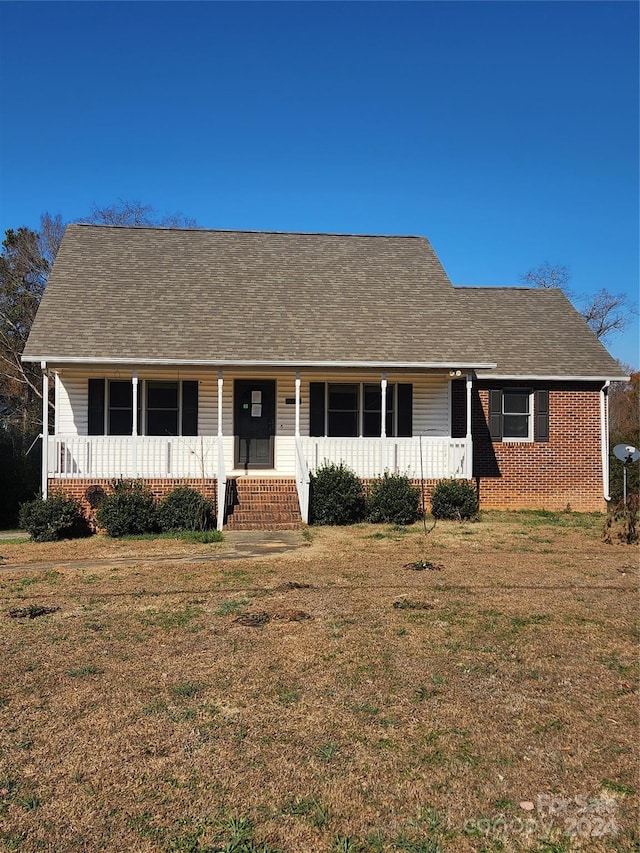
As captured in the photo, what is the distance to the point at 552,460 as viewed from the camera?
16.7m

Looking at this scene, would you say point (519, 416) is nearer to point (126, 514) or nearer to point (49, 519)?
point (126, 514)

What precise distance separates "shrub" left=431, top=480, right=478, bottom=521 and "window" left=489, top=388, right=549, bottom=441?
2.92 meters

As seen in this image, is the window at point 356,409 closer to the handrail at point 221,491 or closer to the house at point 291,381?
the house at point 291,381

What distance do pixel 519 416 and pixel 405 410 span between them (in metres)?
2.85

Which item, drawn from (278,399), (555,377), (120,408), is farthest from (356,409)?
(120,408)

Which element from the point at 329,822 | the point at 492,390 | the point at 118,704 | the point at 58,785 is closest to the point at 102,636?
the point at 118,704

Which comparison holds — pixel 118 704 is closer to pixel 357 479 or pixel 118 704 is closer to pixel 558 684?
pixel 558 684

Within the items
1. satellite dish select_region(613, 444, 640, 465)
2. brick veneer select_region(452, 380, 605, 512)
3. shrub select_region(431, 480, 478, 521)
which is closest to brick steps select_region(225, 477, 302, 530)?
shrub select_region(431, 480, 478, 521)

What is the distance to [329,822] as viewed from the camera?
3293 mm

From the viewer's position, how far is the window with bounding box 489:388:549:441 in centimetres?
1669

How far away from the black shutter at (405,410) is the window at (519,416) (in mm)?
2000

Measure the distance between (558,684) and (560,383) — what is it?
41.9 feet

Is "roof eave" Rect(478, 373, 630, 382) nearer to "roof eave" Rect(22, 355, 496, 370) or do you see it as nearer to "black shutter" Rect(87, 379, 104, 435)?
"roof eave" Rect(22, 355, 496, 370)

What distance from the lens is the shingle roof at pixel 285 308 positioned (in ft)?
48.8
